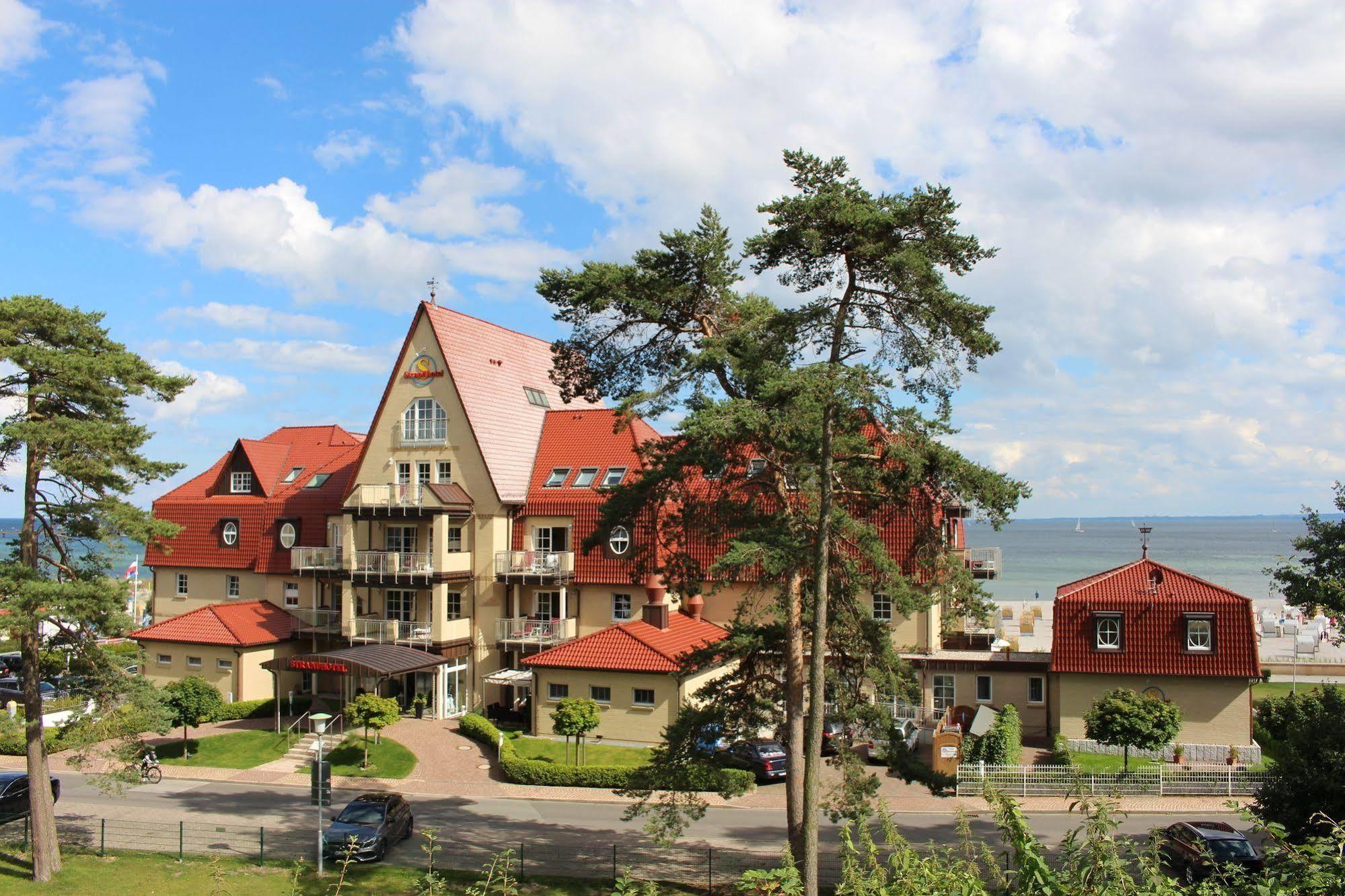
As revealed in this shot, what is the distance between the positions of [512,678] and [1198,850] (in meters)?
23.8

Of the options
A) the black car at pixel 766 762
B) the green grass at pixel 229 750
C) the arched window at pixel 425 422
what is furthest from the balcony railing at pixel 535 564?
the black car at pixel 766 762

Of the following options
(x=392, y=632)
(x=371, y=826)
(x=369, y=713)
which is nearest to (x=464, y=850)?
(x=371, y=826)

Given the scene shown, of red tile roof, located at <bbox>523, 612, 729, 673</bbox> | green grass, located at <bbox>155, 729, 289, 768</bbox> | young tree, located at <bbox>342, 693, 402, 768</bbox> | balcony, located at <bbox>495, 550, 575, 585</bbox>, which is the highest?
balcony, located at <bbox>495, 550, 575, 585</bbox>

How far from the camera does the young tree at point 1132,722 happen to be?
29.5 metres

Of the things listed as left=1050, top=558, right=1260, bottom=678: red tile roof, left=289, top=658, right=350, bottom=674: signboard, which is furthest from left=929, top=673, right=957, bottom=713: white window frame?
left=289, top=658, right=350, bottom=674: signboard

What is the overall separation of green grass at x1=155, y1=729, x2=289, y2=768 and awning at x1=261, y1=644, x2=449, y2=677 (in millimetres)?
2583

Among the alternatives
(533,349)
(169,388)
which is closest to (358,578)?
(533,349)

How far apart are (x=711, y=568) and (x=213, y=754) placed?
25.4 m

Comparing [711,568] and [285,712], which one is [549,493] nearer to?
[285,712]

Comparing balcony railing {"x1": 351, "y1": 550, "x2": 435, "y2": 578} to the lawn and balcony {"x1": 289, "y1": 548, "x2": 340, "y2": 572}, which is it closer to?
balcony {"x1": 289, "y1": 548, "x2": 340, "y2": 572}

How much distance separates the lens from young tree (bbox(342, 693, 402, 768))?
107 ft

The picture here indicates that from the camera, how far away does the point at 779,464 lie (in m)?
19.5

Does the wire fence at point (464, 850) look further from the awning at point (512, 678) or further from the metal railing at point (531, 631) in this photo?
Result: the metal railing at point (531, 631)

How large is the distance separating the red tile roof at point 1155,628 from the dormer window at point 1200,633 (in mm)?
109
